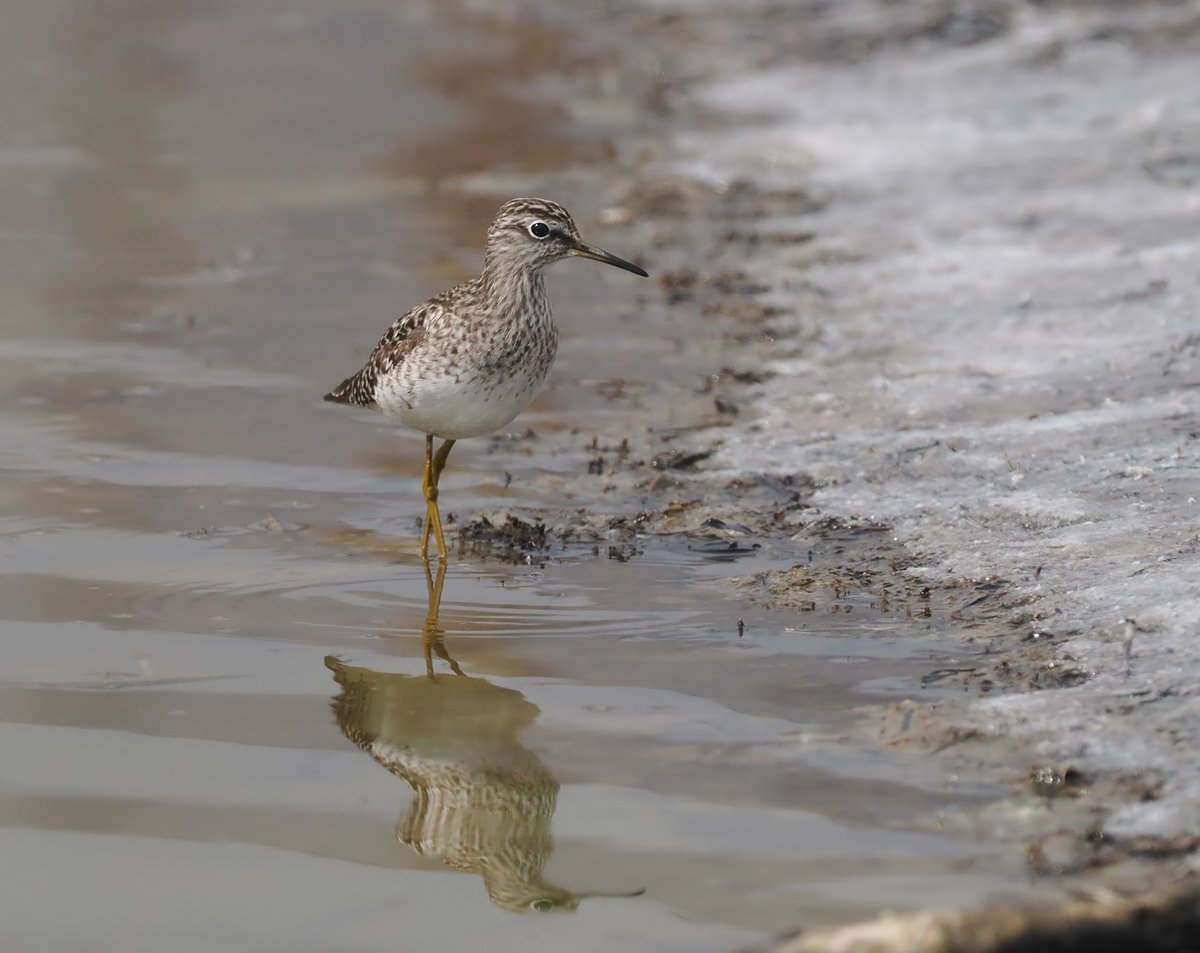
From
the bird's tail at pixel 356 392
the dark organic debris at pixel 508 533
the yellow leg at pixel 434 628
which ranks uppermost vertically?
the bird's tail at pixel 356 392

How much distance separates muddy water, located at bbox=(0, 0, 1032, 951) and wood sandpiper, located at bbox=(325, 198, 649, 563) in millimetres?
582

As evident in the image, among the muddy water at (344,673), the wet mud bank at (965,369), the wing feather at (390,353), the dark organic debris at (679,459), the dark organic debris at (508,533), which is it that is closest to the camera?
the muddy water at (344,673)

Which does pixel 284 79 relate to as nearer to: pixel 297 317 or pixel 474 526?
pixel 297 317

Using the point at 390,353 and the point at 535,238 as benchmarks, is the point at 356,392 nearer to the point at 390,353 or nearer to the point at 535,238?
the point at 390,353

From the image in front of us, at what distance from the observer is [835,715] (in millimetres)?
5527

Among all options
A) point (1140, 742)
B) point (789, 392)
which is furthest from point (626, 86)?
point (1140, 742)

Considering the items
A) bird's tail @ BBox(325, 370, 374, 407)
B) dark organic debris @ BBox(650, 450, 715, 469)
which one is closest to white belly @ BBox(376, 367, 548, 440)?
bird's tail @ BBox(325, 370, 374, 407)

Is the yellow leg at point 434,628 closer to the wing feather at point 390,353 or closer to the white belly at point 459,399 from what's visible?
the white belly at point 459,399

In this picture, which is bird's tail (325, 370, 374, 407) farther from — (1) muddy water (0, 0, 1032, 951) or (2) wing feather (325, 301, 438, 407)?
(1) muddy water (0, 0, 1032, 951)

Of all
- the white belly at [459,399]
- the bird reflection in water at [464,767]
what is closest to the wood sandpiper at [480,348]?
the white belly at [459,399]

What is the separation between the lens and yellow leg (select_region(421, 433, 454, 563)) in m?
7.35

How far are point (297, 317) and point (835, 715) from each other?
6.01 m

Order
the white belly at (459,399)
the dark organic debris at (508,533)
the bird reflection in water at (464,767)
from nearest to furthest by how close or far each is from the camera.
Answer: the bird reflection in water at (464,767)
the white belly at (459,399)
the dark organic debris at (508,533)

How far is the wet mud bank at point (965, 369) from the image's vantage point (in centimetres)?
531
